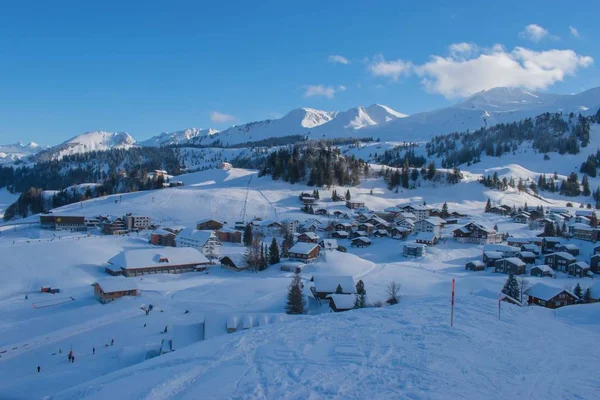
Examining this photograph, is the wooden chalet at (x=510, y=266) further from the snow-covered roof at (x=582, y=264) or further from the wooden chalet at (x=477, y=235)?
the wooden chalet at (x=477, y=235)

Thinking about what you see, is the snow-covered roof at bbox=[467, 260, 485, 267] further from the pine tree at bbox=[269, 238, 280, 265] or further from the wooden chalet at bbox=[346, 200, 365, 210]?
the wooden chalet at bbox=[346, 200, 365, 210]

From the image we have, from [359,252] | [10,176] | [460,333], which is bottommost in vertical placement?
[359,252]

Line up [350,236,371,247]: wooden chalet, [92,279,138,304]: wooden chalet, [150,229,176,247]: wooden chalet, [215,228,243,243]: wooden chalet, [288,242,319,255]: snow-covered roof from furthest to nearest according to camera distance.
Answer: [215,228,243,243]: wooden chalet → [350,236,371,247]: wooden chalet → [150,229,176,247]: wooden chalet → [288,242,319,255]: snow-covered roof → [92,279,138,304]: wooden chalet

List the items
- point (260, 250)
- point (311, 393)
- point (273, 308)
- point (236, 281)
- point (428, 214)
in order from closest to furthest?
point (311, 393), point (273, 308), point (236, 281), point (260, 250), point (428, 214)

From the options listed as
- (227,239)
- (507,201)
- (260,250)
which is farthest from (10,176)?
(507,201)

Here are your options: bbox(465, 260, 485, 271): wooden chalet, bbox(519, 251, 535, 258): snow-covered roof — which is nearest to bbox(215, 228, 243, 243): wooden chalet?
bbox(465, 260, 485, 271): wooden chalet

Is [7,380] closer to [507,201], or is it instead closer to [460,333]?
[460,333]

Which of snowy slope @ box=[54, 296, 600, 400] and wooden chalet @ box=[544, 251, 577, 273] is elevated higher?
snowy slope @ box=[54, 296, 600, 400]

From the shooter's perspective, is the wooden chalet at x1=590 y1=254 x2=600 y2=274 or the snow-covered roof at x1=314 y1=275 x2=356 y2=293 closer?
the snow-covered roof at x1=314 y1=275 x2=356 y2=293

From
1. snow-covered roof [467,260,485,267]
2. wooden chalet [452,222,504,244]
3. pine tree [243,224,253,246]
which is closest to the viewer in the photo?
snow-covered roof [467,260,485,267]
